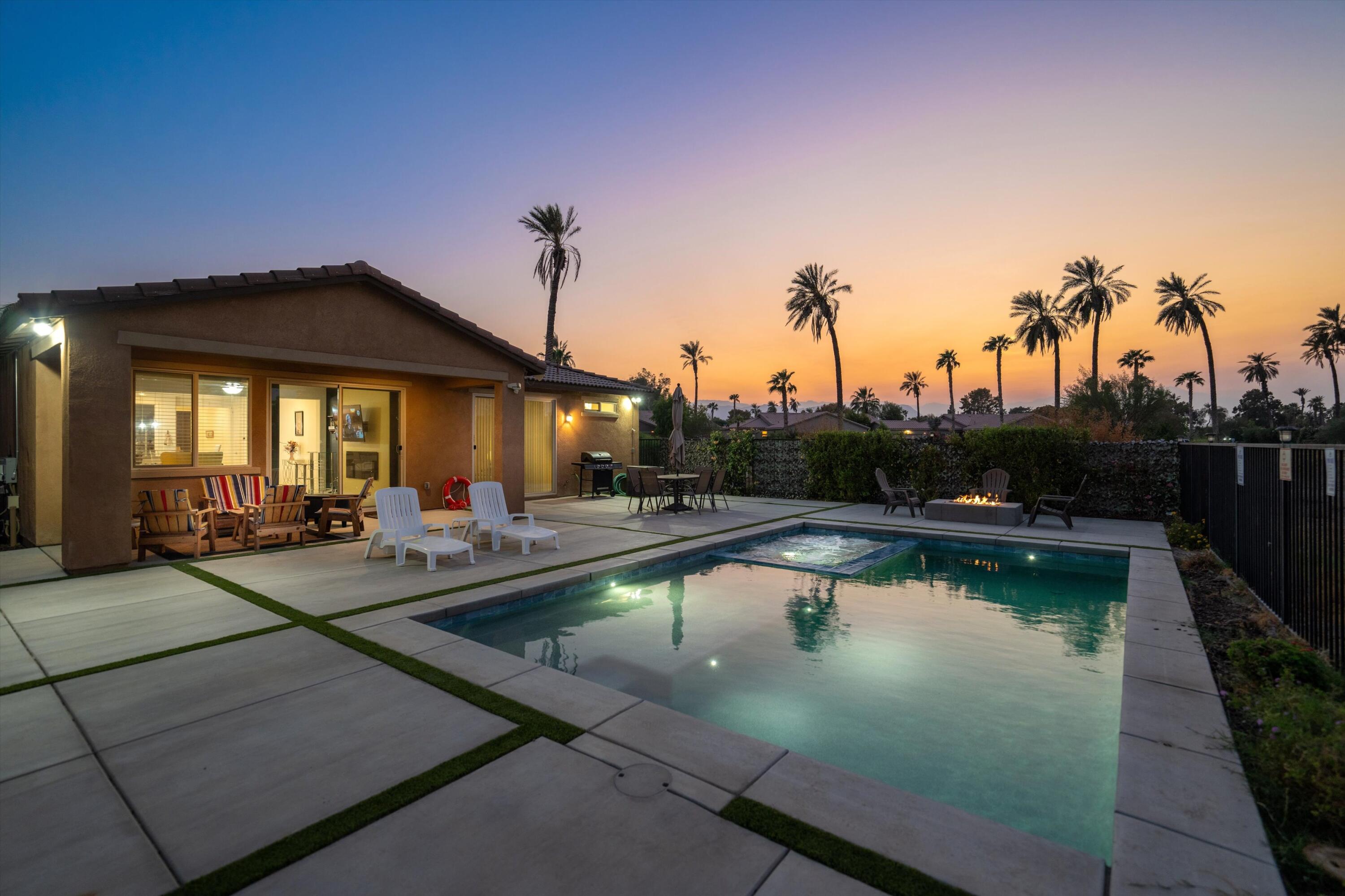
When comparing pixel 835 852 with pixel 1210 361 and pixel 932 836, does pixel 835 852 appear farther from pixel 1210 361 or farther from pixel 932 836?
pixel 1210 361

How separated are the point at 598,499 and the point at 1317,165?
15671mm

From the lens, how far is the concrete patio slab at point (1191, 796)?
7.07 feet

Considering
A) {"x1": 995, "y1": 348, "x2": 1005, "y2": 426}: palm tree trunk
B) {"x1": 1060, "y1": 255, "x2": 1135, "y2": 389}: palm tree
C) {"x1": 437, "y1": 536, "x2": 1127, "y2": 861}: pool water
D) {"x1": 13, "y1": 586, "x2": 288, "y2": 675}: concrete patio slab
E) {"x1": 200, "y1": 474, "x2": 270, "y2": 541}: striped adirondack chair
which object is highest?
{"x1": 1060, "y1": 255, "x2": 1135, "y2": 389}: palm tree

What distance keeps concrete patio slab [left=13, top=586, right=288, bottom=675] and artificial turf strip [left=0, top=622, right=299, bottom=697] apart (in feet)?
0.18

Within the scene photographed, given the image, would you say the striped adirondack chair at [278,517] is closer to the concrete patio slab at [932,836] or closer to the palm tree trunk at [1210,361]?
the concrete patio slab at [932,836]

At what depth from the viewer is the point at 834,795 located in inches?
96.0

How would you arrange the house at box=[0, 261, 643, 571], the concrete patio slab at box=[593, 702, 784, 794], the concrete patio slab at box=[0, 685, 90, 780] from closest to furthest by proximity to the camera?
the concrete patio slab at box=[593, 702, 784, 794]
the concrete patio slab at box=[0, 685, 90, 780]
the house at box=[0, 261, 643, 571]

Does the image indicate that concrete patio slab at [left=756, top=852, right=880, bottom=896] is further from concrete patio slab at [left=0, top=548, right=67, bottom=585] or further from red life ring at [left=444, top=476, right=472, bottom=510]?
red life ring at [left=444, top=476, right=472, bottom=510]

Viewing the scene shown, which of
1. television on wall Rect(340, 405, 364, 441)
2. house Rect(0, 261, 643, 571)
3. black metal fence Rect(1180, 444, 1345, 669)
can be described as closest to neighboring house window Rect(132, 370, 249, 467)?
house Rect(0, 261, 643, 571)

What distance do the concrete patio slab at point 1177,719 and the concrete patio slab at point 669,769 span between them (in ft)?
7.55

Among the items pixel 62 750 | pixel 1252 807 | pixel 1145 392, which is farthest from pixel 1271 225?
pixel 1145 392

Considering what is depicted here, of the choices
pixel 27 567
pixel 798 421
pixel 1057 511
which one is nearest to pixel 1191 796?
pixel 1057 511

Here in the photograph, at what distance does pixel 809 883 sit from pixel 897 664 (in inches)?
118

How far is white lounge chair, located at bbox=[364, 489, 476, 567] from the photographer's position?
24.1 ft
